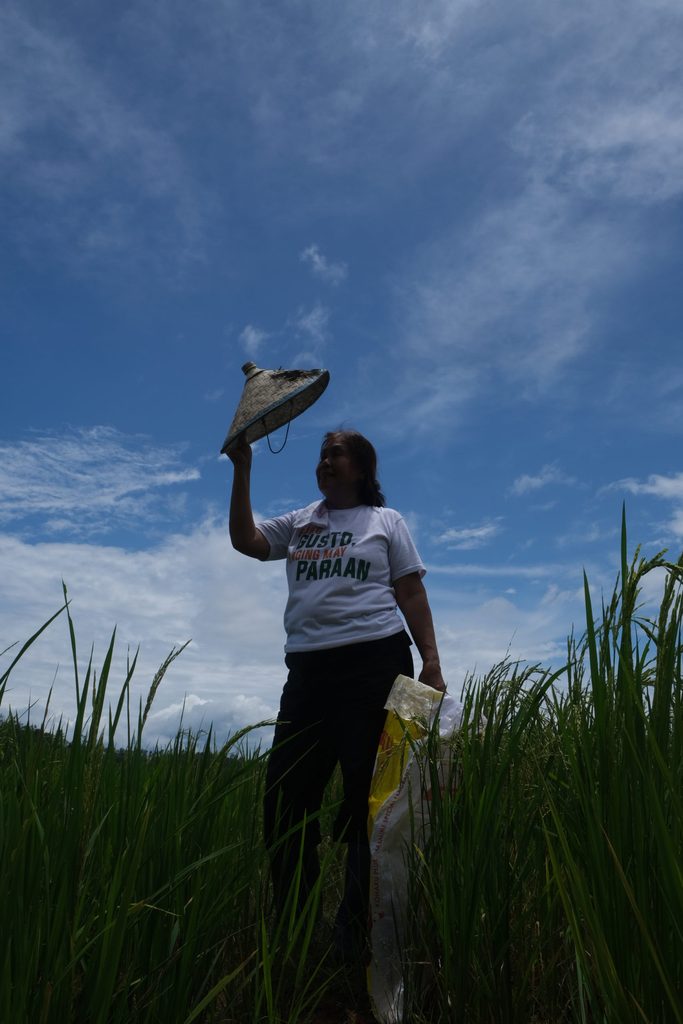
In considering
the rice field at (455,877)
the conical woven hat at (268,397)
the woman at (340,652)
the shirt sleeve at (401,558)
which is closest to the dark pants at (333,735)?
the woman at (340,652)

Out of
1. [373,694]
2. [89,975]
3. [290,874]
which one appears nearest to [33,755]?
[89,975]

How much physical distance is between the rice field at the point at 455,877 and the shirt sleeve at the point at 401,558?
3.43 feet

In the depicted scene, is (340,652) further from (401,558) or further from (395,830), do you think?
(395,830)

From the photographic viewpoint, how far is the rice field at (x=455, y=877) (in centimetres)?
115

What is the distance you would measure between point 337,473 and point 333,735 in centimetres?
118

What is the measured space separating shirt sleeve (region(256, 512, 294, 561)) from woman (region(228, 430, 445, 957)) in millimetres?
101

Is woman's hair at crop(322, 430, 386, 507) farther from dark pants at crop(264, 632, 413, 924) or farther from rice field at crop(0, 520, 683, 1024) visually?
rice field at crop(0, 520, 683, 1024)

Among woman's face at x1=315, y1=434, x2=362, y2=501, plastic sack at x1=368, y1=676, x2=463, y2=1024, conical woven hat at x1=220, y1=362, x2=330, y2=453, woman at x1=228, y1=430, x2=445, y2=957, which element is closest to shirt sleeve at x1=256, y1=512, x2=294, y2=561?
woman at x1=228, y1=430, x2=445, y2=957

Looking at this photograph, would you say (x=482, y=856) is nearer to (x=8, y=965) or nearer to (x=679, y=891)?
(x=679, y=891)

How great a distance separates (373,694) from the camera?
10.7 feet

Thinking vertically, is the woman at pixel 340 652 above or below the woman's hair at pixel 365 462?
below

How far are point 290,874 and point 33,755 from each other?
2000 mm

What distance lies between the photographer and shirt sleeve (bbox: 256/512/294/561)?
12.7 ft

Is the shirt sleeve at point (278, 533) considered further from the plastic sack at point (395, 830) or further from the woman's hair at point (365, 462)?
the plastic sack at point (395, 830)
